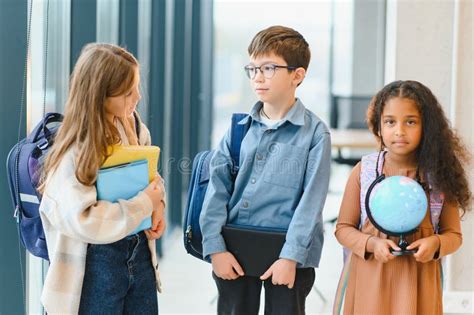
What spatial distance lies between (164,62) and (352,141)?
1644 millimetres

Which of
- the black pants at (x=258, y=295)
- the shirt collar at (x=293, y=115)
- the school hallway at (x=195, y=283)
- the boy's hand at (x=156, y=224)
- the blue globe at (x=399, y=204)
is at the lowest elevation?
the school hallway at (x=195, y=283)

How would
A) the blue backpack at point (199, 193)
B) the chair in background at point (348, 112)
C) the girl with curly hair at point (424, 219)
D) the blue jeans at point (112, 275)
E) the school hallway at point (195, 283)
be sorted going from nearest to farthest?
1. the blue jeans at point (112, 275)
2. the girl with curly hair at point (424, 219)
3. the blue backpack at point (199, 193)
4. the school hallway at point (195, 283)
5. the chair in background at point (348, 112)

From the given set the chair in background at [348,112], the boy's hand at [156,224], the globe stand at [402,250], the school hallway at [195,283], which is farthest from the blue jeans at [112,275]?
the chair in background at [348,112]

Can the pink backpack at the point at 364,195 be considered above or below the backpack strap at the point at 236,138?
below

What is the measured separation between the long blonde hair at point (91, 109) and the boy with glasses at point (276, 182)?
0.41m

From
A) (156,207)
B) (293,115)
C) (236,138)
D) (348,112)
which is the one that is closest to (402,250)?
(293,115)

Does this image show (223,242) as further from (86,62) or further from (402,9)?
(402,9)

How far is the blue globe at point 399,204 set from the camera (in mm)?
1942

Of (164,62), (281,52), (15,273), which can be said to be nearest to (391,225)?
(281,52)

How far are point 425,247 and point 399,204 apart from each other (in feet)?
0.54

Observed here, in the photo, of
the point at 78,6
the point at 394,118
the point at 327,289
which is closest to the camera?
the point at 394,118

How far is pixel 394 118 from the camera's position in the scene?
2.08 m

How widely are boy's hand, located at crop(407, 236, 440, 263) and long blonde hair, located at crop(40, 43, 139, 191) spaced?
941 mm

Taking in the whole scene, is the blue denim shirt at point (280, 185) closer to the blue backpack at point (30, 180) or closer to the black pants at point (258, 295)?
the black pants at point (258, 295)
